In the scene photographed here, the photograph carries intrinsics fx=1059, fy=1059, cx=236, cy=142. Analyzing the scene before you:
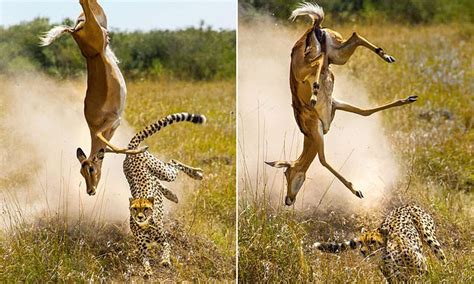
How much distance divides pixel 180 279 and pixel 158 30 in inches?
65.4

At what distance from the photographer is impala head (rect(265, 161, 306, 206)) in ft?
18.3

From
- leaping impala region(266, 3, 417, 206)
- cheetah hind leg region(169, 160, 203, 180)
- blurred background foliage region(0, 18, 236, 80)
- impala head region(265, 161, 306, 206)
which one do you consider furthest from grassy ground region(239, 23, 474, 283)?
blurred background foliage region(0, 18, 236, 80)

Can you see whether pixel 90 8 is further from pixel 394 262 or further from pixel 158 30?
pixel 394 262

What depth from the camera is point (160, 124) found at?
19.1 feet

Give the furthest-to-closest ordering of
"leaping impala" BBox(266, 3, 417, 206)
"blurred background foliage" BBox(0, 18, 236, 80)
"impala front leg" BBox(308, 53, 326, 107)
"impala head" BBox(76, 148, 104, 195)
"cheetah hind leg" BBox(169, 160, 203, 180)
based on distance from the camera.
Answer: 1. "blurred background foliage" BBox(0, 18, 236, 80)
2. "cheetah hind leg" BBox(169, 160, 203, 180)
3. "impala head" BBox(76, 148, 104, 195)
4. "leaping impala" BBox(266, 3, 417, 206)
5. "impala front leg" BBox(308, 53, 326, 107)

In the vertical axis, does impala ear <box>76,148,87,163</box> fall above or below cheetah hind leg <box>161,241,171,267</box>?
above

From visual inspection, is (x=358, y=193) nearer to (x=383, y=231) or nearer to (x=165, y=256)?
(x=383, y=231)

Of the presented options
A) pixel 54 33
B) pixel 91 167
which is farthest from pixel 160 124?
pixel 54 33

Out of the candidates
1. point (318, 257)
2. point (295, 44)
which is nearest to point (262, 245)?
point (318, 257)

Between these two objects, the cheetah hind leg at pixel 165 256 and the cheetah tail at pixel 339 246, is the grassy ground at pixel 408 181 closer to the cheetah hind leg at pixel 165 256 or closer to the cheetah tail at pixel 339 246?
the cheetah tail at pixel 339 246

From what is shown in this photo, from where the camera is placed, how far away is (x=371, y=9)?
5914mm

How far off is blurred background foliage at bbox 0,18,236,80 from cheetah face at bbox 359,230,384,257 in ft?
6.17

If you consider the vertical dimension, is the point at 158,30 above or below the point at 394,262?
above

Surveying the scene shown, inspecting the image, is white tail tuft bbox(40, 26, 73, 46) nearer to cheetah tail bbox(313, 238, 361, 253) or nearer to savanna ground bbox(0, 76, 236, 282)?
savanna ground bbox(0, 76, 236, 282)
